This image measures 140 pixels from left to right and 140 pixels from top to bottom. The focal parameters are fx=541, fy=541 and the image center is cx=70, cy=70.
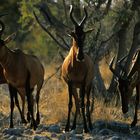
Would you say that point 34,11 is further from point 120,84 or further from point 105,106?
point 120,84

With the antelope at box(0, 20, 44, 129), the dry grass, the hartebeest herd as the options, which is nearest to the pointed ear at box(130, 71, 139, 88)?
the hartebeest herd

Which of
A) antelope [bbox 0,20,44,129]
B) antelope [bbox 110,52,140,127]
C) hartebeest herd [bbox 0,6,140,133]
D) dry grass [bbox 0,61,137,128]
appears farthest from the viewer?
dry grass [bbox 0,61,137,128]

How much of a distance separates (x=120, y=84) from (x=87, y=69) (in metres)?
1.00

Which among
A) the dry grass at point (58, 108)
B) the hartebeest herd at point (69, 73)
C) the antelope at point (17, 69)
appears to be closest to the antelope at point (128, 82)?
the hartebeest herd at point (69, 73)

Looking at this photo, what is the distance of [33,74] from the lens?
13.4 m

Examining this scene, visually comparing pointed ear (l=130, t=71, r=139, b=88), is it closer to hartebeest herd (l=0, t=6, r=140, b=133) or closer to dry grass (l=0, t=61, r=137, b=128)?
hartebeest herd (l=0, t=6, r=140, b=133)

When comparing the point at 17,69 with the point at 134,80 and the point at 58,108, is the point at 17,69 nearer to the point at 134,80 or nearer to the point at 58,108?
the point at 58,108

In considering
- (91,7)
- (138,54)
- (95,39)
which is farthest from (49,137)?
(91,7)

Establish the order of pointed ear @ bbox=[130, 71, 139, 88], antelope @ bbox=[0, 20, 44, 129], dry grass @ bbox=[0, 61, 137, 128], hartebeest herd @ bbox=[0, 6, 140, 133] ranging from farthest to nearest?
dry grass @ bbox=[0, 61, 137, 128], pointed ear @ bbox=[130, 71, 139, 88], antelope @ bbox=[0, 20, 44, 129], hartebeest herd @ bbox=[0, 6, 140, 133]

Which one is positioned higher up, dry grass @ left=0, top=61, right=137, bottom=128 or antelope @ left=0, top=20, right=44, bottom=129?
antelope @ left=0, top=20, right=44, bottom=129

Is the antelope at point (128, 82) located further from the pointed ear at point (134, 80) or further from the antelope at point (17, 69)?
the antelope at point (17, 69)

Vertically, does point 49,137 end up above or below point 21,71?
below

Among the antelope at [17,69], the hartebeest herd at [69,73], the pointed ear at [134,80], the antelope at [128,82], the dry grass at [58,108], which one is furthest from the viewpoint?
the dry grass at [58,108]

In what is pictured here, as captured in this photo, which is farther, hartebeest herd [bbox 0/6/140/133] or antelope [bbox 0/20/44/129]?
antelope [bbox 0/20/44/129]
